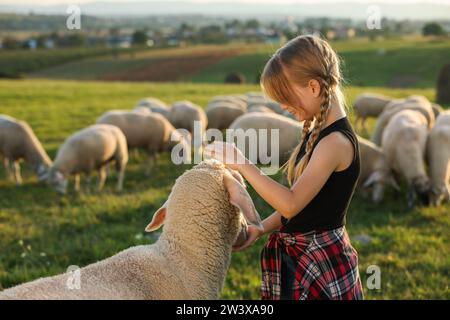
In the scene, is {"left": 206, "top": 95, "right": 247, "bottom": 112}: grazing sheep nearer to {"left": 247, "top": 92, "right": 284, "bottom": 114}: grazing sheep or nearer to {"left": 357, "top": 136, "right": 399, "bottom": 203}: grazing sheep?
{"left": 247, "top": 92, "right": 284, "bottom": 114}: grazing sheep

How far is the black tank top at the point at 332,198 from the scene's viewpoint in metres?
2.66

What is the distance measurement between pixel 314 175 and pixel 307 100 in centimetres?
41

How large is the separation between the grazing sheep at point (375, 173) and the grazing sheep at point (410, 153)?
0.18 m

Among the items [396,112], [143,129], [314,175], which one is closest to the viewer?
[314,175]

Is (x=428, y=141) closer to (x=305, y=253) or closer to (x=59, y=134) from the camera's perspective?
(x=305, y=253)

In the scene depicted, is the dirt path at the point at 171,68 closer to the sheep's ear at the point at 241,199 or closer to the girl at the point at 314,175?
the sheep's ear at the point at 241,199

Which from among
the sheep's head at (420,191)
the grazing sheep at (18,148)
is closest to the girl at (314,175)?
the sheep's head at (420,191)

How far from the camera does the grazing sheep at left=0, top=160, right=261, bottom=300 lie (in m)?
2.76

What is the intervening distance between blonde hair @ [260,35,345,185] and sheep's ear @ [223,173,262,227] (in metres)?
0.39

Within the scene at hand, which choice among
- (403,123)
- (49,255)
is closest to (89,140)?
(49,255)

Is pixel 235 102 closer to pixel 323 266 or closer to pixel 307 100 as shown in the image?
pixel 307 100

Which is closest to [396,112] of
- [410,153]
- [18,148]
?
[410,153]

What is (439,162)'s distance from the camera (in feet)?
27.1

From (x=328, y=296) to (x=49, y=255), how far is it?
12.4ft
